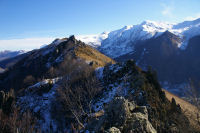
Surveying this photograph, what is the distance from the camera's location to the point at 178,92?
15750 centimetres

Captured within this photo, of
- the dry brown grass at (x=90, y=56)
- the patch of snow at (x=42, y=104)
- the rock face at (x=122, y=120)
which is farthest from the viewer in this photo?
the dry brown grass at (x=90, y=56)

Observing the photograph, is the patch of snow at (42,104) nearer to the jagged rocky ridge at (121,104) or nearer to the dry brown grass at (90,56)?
the jagged rocky ridge at (121,104)

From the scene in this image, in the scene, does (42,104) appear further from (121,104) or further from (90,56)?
(90,56)

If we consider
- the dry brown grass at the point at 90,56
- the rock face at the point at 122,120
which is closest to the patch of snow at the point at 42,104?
the rock face at the point at 122,120

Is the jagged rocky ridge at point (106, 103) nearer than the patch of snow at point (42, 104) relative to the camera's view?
Yes

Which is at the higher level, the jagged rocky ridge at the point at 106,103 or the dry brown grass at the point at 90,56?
the dry brown grass at the point at 90,56

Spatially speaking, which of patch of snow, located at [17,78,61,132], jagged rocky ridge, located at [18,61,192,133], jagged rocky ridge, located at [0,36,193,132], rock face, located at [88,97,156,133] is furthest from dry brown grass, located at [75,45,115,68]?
rock face, located at [88,97,156,133]

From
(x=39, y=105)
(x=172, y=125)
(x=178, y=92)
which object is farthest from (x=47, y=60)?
(x=178, y=92)

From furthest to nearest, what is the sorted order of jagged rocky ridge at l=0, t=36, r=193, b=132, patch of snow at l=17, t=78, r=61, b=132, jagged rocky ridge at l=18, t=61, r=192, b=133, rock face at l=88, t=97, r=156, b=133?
1. patch of snow at l=17, t=78, r=61, b=132
2. jagged rocky ridge at l=0, t=36, r=193, b=132
3. jagged rocky ridge at l=18, t=61, r=192, b=133
4. rock face at l=88, t=97, r=156, b=133

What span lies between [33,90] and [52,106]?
999 cm

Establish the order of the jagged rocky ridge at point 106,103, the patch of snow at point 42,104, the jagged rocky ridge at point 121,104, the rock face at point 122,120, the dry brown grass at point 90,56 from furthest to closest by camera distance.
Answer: the dry brown grass at point 90,56 → the patch of snow at point 42,104 → the jagged rocky ridge at point 106,103 → the jagged rocky ridge at point 121,104 → the rock face at point 122,120

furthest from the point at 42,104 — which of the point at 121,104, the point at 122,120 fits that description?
the point at 122,120

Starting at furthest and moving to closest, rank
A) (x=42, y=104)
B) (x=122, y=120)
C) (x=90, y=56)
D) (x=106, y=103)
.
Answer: (x=90, y=56) < (x=42, y=104) < (x=106, y=103) < (x=122, y=120)

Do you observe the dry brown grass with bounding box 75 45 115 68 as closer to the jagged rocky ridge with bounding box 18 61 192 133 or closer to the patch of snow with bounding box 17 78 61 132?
the jagged rocky ridge with bounding box 18 61 192 133
